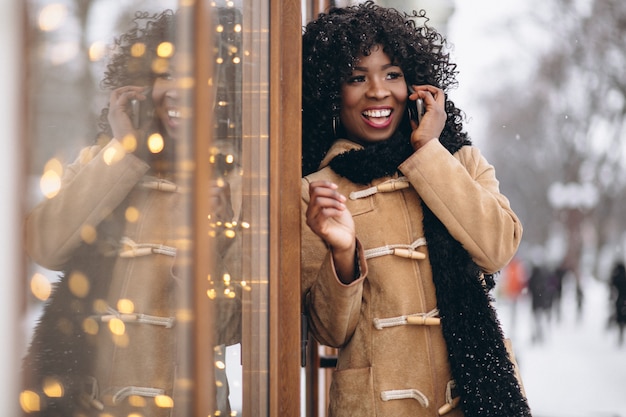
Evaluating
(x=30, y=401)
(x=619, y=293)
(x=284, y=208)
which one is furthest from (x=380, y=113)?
(x=619, y=293)

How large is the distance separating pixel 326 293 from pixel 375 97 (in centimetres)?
52

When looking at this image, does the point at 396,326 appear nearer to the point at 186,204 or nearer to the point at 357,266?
the point at 357,266

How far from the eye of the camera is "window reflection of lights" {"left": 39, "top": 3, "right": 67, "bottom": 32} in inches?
28.2

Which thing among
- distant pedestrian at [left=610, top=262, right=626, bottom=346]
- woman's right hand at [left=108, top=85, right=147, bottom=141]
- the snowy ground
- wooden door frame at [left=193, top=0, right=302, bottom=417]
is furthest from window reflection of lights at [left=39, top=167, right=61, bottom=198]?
distant pedestrian at [left=610, top=262, right=626, bottom=346]

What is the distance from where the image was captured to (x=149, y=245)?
93cm

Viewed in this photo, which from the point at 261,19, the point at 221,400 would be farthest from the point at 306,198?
the point at 221,400

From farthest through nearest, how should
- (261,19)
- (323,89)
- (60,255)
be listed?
(323,89)
(261,19)
(60,255)

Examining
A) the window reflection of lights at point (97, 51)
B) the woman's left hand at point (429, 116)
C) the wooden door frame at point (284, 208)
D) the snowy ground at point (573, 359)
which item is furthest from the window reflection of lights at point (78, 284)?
the snowy ground at point (573, 359)

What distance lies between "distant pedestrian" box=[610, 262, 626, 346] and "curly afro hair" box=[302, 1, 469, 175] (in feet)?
22.6

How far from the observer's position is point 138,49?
0.89 meters

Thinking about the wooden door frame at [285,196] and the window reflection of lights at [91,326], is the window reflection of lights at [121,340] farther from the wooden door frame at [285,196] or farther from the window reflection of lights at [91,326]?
the wooden door frame at [285,196]

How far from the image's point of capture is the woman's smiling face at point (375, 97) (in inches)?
82.6

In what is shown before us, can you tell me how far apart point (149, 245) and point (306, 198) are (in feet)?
3.52

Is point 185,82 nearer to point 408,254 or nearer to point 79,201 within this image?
point 79,201
